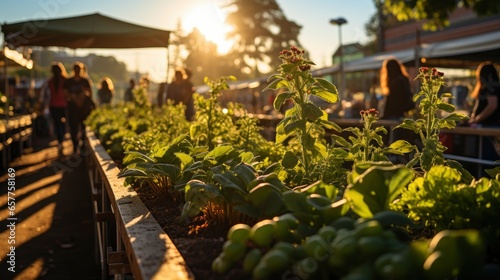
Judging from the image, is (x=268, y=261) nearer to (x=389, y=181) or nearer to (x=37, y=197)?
(x=389, y=181)

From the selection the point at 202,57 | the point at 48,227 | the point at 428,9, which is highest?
the point at 202,57

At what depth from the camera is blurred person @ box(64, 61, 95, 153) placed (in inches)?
447

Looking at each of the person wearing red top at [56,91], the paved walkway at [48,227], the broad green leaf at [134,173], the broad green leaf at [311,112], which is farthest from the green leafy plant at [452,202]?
the person wearing red top at [56,91]

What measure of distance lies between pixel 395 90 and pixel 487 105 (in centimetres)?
105

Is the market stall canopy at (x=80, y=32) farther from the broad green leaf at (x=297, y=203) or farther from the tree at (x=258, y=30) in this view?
the tree at (x=258, y=30)

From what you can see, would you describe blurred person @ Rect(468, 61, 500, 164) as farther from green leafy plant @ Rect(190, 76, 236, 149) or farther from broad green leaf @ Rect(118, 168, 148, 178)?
broad green leaf @ Rect(118, 168, 148, 178)

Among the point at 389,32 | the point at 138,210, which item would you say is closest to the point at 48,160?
the point at 138,210

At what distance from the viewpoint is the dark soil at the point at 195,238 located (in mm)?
1520

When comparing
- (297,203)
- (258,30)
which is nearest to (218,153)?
(297,203)

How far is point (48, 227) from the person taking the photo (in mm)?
5941

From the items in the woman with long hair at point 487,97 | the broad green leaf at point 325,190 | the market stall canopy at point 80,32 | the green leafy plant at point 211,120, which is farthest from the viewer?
the market stall canopy at point 80,32

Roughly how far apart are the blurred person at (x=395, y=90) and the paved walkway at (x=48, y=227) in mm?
3656

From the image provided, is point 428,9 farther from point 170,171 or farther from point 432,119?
point 170,171

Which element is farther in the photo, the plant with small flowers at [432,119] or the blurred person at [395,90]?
the blurred person at [395,90]
